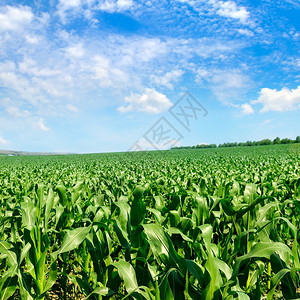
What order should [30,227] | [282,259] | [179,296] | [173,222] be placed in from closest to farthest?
[179,296] → [282,259] → [30,227] → [173,222]

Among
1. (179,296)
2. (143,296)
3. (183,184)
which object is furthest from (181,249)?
(183,184)

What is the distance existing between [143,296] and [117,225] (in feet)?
2.05

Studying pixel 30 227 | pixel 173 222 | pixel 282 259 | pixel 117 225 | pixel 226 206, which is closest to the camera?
pixel 282 259

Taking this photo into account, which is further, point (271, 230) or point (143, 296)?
point (271, 230)

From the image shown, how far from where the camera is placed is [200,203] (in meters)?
2.78

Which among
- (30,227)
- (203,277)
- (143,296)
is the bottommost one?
(143,296)

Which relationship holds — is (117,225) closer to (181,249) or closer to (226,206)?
(181,249)

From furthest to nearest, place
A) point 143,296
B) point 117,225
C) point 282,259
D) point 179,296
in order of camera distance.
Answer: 1. point 117,225
2. point 282,259
3. point 179,296
4. point 143,296

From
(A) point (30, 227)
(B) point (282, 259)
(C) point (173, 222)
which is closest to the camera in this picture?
(B) point (282, 259)

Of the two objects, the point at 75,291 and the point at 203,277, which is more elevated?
the point at 203,277

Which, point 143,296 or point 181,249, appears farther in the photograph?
point 181,249

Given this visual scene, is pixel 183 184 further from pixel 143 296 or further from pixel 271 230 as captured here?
pixel 143 296

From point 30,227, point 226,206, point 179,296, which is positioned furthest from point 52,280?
point 226,206

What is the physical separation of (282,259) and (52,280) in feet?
6.37
